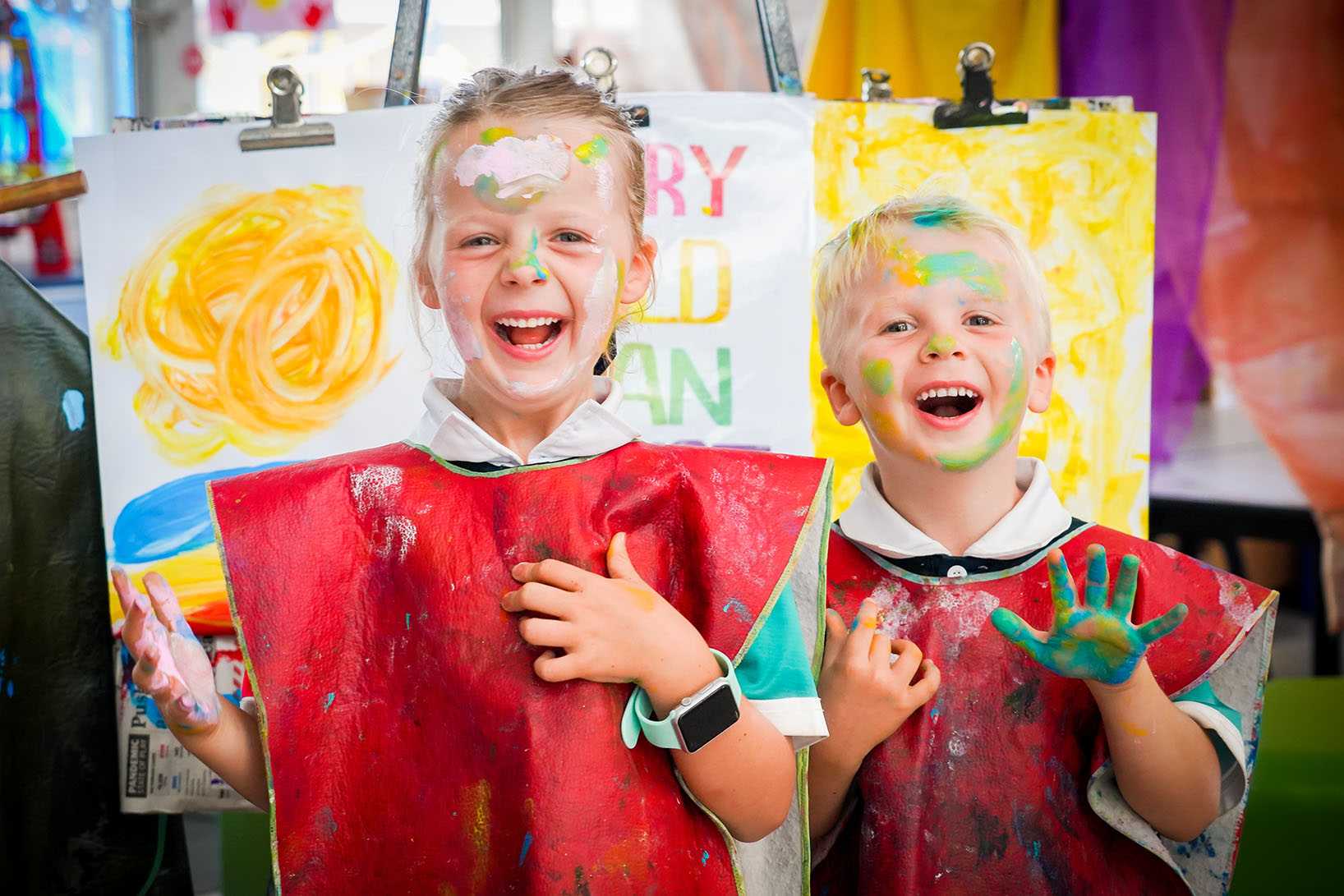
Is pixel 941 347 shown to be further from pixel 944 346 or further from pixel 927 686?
pixel 927 686

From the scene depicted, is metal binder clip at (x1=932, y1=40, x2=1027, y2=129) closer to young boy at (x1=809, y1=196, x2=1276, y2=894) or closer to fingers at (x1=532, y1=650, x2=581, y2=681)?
young boy at (x1=809, y1=196, x2=1276, y2=894)

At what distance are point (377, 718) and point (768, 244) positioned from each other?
684 millimetres

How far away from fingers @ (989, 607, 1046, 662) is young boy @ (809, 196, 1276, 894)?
0.01 meters

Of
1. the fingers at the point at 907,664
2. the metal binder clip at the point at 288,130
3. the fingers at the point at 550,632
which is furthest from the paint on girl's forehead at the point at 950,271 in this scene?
the metal binder clip at the point at 288,130

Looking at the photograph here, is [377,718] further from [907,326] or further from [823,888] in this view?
[907,326]

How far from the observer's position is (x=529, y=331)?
1.00 metres

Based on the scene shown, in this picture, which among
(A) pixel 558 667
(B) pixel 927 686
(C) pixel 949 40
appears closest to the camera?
(A) pixel 558 667

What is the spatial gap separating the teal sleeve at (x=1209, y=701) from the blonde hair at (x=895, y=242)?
34 centimetres

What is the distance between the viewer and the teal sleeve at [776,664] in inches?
39.2

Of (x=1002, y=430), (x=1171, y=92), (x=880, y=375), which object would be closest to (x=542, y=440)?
(x=880, y=375)

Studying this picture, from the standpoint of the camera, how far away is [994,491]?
109 cm

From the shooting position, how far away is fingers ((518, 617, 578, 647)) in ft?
3.09

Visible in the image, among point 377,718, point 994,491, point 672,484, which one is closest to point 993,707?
point 994,491

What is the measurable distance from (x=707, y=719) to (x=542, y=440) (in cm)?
28
